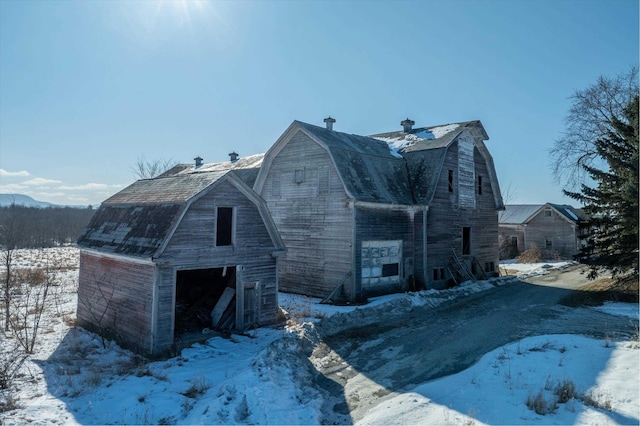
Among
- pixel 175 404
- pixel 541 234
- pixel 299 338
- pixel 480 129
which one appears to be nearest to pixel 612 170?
pixel 480 129

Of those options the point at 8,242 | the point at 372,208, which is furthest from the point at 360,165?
the point at 8,242

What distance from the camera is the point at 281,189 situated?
2119cm

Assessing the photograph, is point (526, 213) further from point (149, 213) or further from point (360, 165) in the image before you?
point (149, 213)

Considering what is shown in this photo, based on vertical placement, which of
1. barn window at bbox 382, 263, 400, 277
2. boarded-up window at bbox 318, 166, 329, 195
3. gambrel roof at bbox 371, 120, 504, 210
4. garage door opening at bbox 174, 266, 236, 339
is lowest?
garage door opening at bbox 174, 266, 236, 339

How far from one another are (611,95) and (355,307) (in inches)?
1010

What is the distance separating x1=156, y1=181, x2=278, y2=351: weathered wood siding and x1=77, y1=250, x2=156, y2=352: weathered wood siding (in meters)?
0.43

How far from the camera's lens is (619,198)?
1758cm

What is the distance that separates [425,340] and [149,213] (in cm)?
995

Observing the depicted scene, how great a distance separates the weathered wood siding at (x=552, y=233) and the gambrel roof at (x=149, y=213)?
36854 mm

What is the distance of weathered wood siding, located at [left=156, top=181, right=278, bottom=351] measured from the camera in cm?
1132

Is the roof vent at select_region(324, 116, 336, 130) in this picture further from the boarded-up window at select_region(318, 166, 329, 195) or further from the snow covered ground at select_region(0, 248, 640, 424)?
the snow covered ground at select_region(0, 248, 640, 424)

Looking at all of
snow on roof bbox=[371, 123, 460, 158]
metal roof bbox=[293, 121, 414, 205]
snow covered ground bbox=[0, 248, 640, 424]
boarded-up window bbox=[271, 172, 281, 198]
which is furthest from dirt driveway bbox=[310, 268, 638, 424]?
snow on roof bbox=[371, 123, 460, 158]

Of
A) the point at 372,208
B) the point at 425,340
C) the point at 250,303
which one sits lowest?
the point at 425,340

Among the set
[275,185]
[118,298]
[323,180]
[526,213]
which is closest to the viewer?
[118,298]
